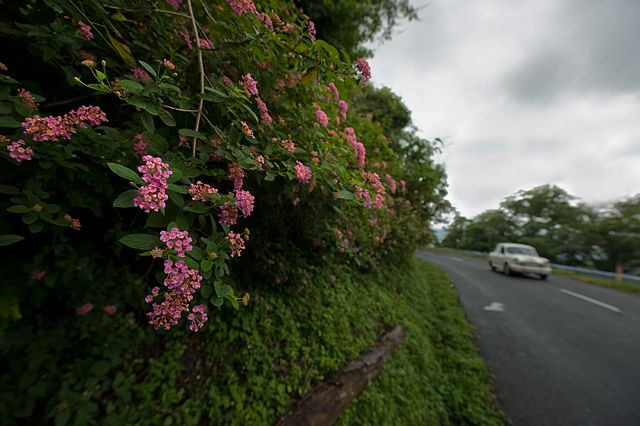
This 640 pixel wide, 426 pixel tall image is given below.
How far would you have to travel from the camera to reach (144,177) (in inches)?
26.7

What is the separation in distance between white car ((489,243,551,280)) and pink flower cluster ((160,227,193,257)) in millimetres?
12584

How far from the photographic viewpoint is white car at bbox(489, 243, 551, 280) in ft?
31.5

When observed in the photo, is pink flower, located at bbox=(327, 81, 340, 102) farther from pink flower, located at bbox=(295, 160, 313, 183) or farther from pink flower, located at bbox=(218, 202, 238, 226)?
pink flower, located at bbox=(218, 202, 238, 226)

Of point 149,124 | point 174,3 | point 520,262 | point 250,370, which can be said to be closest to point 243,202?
point 149,124

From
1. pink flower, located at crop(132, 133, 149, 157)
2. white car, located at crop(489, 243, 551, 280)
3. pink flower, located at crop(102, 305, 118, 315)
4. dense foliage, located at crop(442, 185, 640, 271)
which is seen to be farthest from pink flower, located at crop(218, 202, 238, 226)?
dense foliage, located at crop(442, 185, 640, 271)

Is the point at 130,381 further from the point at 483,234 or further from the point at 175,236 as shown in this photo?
the point at 483,234

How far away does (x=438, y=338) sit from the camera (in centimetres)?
402

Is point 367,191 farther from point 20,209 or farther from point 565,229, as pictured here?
point 565,229

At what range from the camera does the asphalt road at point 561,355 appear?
2.62 meters

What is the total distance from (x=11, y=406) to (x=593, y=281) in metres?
15.8

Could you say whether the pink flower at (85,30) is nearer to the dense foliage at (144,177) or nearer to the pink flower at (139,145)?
the dense foliage at (144,177)

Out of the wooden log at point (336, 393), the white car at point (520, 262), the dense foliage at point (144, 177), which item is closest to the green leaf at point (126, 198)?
the dense foliage at point (144, 177)

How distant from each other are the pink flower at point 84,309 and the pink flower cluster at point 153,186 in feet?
5.09

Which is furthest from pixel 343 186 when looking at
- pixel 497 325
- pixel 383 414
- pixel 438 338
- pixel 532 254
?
pixel 532 254
